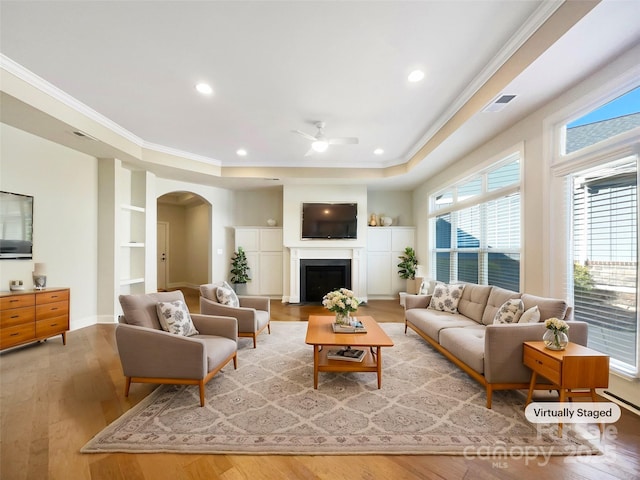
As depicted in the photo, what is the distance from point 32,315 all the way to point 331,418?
3.85m

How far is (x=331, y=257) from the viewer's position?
6398 millimetres

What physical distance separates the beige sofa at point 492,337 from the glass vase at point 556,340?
0.17m

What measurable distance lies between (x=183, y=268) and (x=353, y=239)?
591 centimetres

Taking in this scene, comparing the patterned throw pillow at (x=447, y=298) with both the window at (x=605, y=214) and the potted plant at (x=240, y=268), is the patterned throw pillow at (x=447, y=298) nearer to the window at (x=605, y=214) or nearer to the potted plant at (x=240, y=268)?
the window at (x=605, y=214)

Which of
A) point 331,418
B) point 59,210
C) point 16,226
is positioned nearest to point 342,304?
point 331,418

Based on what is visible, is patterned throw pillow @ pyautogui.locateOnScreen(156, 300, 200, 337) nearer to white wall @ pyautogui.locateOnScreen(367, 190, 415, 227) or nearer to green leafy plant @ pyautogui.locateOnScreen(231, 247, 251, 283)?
green leafy plant @ pyautogui.locateOnScreen(231, 247, 251, 283)

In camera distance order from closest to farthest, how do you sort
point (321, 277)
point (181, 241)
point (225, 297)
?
1. point (225, 297)
2. point (321, 277)
3. point (181, 241)

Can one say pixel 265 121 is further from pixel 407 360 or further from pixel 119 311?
pixel 119 311

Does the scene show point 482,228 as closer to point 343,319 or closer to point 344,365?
point 343,319

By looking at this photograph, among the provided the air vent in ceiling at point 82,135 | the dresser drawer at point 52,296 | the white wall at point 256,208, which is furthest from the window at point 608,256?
the dresser drawer at point 52,296

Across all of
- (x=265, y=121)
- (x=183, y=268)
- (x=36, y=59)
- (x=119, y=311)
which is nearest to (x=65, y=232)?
(x=119, y=311)

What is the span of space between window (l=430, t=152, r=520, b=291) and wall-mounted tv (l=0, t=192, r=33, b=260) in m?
6.43

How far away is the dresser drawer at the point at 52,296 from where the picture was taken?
→ 132 inches

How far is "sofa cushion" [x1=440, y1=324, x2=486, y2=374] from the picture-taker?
7.70 ft
